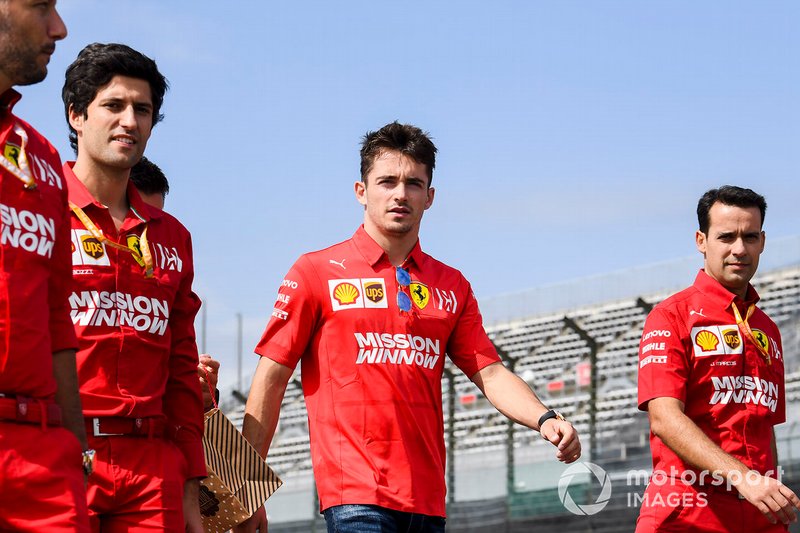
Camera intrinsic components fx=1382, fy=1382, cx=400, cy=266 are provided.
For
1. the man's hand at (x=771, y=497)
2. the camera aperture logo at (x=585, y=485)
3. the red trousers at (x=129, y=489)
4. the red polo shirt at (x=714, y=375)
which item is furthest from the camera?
the camera aperture logo at (x=585, y=485)

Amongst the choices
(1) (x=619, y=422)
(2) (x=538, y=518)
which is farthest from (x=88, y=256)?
(1) (x=619, y=422)

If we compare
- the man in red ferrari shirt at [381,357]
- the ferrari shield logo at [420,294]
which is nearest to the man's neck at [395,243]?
the man in red ferrari shirt at [381,357]

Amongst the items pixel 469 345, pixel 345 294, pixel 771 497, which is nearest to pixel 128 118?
pixel 345 294

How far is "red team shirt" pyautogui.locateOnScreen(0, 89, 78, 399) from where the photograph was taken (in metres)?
3.32

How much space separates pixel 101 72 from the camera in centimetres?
467

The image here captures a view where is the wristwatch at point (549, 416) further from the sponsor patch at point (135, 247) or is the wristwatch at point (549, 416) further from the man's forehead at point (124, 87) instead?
the man's forehead at point (124, 87)

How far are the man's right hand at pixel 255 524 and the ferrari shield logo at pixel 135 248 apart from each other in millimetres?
1223

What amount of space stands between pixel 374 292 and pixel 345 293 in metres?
0.12

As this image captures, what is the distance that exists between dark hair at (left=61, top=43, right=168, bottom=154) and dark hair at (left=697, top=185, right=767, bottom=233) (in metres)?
3.16

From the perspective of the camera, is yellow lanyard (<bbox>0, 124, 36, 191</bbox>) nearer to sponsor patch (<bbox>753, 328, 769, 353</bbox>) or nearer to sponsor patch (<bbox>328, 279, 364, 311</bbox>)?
sponsor patch (<bbox>328, 279, 364, 311</bbox>)

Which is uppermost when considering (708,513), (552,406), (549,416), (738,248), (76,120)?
(552,406)

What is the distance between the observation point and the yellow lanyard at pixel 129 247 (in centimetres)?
454

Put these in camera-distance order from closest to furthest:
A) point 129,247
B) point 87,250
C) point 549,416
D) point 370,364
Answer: point 87,250 → point 129,247 → point 549,416 → point 370,364

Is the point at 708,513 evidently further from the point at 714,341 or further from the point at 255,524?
the point at 255,524
